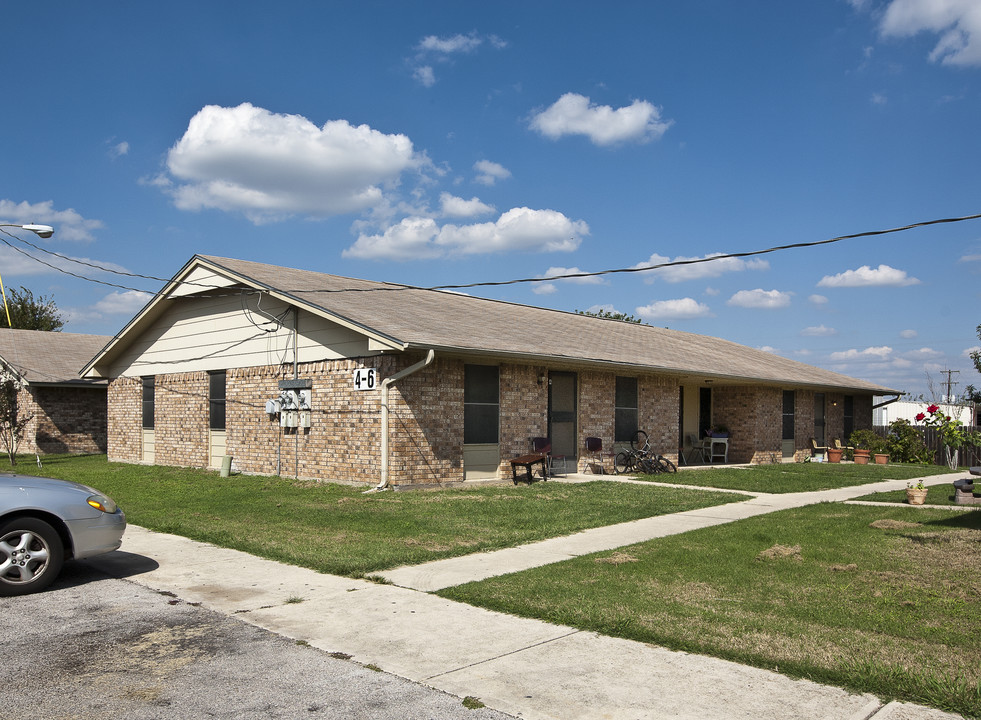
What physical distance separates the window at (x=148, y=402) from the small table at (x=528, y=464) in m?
11.6

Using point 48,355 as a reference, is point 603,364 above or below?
below

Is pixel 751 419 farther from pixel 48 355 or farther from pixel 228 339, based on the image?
pixel 48 355

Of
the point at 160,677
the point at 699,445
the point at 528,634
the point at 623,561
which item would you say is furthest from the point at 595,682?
the point at 699,445

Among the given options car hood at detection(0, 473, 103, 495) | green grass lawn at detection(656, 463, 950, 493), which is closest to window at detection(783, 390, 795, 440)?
green grass lawn at detection(656, 463, 950, 493)

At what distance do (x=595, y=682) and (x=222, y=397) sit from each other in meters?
16.0

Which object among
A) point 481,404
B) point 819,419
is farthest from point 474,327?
point 819,419

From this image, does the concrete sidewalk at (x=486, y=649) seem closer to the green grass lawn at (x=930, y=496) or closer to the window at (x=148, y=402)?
the green grass lawn at (x=930, y=496)

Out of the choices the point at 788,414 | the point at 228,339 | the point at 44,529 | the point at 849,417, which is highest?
the point at 228,339

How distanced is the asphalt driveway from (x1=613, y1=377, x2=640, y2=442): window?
13.4 meters

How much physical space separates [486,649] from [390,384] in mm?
9085

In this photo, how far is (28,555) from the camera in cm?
702

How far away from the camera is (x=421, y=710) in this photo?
4301mm

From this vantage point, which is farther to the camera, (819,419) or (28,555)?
(819,419)

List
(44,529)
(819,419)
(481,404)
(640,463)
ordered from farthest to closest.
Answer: (819,419), (640,463), (481,404), (44,529)
